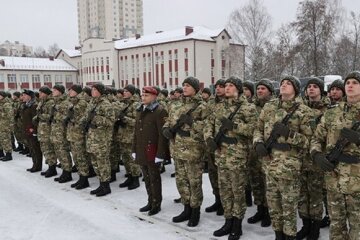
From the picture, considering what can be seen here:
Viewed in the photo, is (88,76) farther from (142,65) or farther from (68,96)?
(68,96)

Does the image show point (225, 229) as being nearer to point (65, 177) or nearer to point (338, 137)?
point (338, 137)

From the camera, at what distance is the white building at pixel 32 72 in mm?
52750

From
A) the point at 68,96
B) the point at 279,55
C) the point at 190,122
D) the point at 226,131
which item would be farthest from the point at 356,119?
the point at 279,55

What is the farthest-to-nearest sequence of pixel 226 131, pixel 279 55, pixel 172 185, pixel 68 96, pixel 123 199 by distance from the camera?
pixel 279 55 → pixel 68 96 → pixel 172 185 → pixel 123 199 → pixel 226 131

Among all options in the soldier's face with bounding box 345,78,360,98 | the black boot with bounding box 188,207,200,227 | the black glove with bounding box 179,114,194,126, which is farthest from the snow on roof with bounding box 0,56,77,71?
the soldier's face with bounding box 345,78,360,98

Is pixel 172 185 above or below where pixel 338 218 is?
below

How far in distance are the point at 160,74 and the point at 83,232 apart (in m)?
41.7

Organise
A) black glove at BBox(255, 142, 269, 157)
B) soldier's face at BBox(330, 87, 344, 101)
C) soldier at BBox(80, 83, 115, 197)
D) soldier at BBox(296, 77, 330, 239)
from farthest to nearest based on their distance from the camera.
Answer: soldier at BBox(80, 83, 115, 197) → soldier's face at BBox(330, 87, 344, 101) → soldier at BBox(296, 77, 330, 239) → black glove at BBox(255, 142, 269, 157)

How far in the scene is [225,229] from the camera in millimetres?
4738

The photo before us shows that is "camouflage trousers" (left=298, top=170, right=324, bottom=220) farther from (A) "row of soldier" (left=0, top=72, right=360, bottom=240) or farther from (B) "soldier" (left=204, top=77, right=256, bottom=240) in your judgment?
(B) "soldier" (left=204, top=77, right=256, bottom=240)

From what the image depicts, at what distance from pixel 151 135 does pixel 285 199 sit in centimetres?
229

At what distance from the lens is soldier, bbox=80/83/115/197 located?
6668 millimetres

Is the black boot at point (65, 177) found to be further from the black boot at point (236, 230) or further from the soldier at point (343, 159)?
the soldier at point (343, 159)

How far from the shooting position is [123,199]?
6488 millimetres
